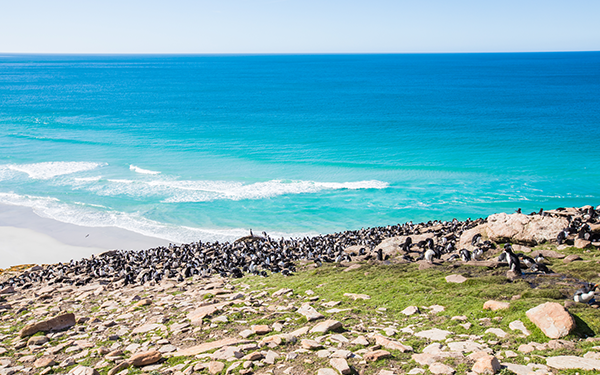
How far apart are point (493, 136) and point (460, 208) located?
102 ft

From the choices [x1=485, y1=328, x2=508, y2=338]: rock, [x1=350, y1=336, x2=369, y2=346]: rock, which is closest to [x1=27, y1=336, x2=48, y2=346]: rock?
[x1=350, y1=336, x2=369, y2=346]: rock

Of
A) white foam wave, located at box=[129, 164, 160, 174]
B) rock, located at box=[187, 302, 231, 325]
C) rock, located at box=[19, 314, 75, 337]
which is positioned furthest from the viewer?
white foam wave, located at box=[129, 164, 160, 174]

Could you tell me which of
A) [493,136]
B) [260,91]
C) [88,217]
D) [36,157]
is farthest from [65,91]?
[493,136]

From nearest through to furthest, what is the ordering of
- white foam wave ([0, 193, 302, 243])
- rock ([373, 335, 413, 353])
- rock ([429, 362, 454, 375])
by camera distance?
rock ([429, 362, 454, 375]), rock ([373, 335, 413, 353]), white foam wave ([0, 193, 302, 243])

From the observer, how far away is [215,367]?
328 inches

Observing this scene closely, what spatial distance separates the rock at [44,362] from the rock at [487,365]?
30.8ft

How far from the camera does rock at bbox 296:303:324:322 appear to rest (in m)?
10.6

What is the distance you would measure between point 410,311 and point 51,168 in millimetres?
51755

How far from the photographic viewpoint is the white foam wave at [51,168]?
156ft

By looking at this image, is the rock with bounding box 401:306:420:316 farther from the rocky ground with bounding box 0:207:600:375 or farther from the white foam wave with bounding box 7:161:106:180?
the white foam wave with bounding box 7:161:106:180

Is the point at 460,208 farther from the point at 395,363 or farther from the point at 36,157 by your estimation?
the point at 36,157

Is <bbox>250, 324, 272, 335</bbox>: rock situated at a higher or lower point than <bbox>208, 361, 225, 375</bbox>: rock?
lower

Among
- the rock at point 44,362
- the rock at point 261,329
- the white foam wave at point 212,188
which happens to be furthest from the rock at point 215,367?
the white foam wave at point 212,188

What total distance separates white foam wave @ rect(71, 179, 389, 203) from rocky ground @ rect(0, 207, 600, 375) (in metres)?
24.9
